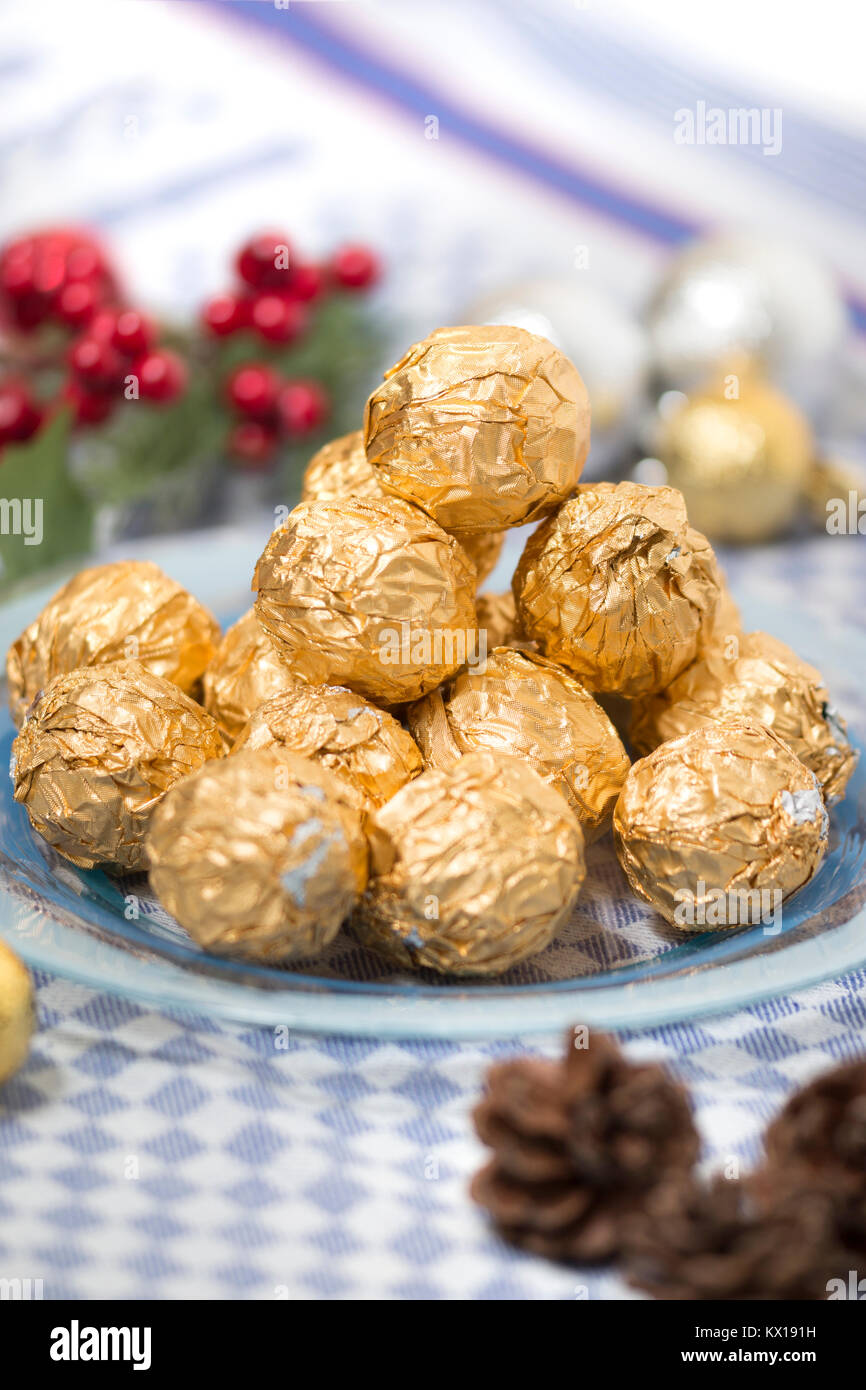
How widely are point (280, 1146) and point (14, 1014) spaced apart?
0.75ft

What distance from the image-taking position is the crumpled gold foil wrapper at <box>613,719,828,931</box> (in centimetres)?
126

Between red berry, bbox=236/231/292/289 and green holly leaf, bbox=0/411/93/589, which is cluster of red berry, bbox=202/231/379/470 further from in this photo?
green holly leaf, bbox=0/411/93/589

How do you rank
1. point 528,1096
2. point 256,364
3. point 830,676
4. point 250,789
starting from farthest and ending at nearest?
point 256,364 < point 830,676 < point 250,789 < point 528,1096

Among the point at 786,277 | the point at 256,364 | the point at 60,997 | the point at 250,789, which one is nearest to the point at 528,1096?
the point at 250,789

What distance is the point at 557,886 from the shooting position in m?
1.19

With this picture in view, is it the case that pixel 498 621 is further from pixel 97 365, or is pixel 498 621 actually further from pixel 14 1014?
pixel 97 365

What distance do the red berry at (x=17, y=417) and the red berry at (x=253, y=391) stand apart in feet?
1.01

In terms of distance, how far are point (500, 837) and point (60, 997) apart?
0.41m

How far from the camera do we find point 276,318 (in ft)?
7.63

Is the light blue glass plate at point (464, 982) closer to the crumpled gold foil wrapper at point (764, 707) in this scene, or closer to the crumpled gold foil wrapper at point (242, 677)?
the crumpled gold foil wrapper at point (764, 707)

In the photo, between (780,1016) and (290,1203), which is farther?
(780,1016)

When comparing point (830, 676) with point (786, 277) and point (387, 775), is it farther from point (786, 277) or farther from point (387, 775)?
point (786, 277)

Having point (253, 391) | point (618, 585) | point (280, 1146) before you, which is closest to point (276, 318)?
point (253, 391)

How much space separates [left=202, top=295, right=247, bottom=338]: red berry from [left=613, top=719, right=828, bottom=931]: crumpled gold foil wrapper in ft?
4.34
